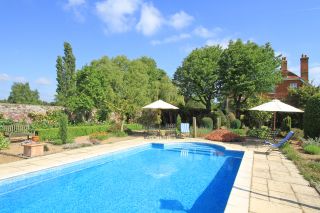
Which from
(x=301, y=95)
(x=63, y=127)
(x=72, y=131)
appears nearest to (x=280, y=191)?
(x=63, y=127)

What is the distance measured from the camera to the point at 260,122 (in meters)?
20.8

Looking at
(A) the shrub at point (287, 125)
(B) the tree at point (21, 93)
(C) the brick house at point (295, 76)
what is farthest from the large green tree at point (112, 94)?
(B) the tree at point (21, 93)

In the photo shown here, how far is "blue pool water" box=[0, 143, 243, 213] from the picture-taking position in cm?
601

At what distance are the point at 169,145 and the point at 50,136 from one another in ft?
23.5

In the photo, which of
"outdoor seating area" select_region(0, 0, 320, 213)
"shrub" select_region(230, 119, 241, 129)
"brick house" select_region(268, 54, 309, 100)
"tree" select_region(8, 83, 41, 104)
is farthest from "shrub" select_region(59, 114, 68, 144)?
"tree" select_region(8, 83, 41, 104)

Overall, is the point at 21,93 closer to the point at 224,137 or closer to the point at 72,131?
the point at 72,131

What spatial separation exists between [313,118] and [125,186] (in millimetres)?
11104

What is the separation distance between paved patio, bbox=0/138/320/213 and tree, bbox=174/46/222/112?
12.4 m

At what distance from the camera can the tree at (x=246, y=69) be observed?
20734 millimetres

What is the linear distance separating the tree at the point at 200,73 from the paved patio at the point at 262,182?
12420 mm

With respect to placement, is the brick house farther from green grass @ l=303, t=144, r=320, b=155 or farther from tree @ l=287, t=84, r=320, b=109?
green grass @ l=303, t=144, r=320, b=155

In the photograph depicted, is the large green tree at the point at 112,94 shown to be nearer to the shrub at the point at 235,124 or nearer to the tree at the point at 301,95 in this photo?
the shrub at the point at 235,124

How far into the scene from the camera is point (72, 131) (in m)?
15.7

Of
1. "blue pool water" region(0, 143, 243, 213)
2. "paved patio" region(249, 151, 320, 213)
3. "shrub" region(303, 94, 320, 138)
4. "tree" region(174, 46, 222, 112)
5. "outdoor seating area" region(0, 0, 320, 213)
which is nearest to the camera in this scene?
"paved patio" region(249, 151, 320, 213)
